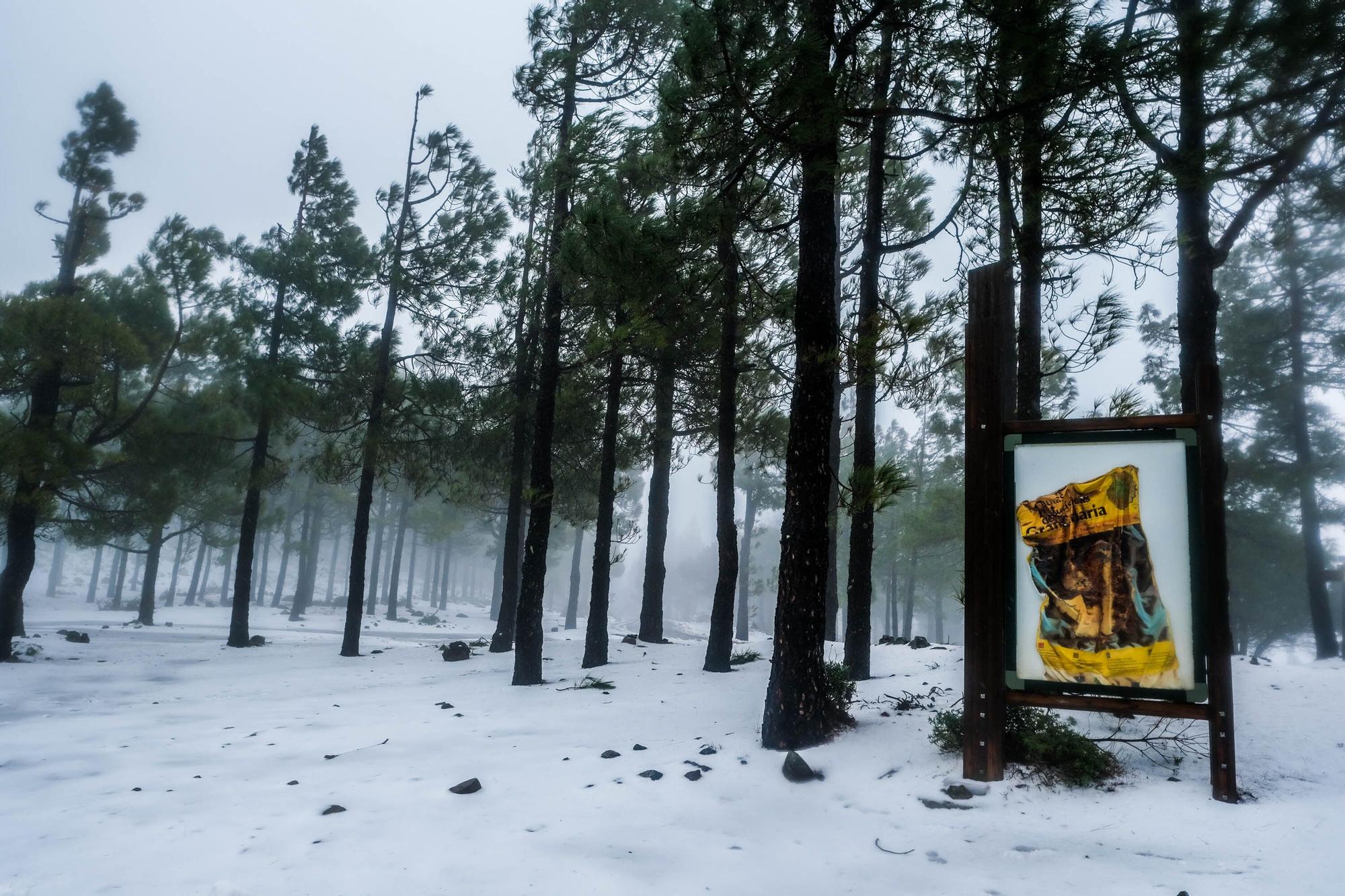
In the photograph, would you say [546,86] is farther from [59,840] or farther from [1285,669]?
[1285,669]

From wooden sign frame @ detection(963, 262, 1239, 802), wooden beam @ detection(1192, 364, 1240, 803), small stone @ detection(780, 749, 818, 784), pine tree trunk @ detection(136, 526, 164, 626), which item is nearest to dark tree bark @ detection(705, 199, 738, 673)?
small stone @ detection(780, 749, 818, 784)

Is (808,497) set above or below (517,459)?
below

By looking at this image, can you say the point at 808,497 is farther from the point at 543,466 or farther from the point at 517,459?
the point at 517,459

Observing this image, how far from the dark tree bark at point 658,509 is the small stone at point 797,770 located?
337 inches

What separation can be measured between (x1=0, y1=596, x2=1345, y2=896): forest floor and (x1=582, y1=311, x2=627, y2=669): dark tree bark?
12.5 feet

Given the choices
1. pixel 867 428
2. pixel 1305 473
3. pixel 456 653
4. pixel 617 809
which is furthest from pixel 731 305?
pixel 1305 473

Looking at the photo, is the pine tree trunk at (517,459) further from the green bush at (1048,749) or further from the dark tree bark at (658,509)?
the green bush at (1048,749)

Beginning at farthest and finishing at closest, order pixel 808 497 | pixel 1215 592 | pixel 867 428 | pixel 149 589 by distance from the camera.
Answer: pixel 149 589, pixel 867 428, pixel 808 497, pixel 1215 592

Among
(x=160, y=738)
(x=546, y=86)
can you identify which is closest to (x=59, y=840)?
(x=160, y=738)

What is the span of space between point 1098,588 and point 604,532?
842cm

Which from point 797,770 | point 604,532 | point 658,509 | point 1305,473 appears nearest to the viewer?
point 797,770

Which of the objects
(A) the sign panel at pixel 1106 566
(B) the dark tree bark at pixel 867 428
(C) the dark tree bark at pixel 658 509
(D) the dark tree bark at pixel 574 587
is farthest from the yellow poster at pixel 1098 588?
(D) the dark tree bark at pixel 574 587

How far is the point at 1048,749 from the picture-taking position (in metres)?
4.67

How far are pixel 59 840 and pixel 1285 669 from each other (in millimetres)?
12992
